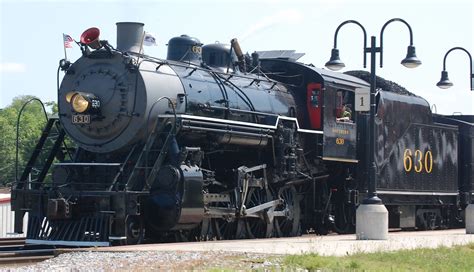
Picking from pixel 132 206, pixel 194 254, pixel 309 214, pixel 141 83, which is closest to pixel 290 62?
pixel 309 214

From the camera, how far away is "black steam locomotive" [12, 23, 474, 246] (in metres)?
16.9

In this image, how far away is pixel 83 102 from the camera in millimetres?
17375

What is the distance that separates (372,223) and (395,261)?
4994 mm

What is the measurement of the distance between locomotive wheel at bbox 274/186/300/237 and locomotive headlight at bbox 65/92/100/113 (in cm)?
516

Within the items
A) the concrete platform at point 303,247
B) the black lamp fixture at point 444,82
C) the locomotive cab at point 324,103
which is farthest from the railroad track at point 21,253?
the black lamp fixture at point 444,82

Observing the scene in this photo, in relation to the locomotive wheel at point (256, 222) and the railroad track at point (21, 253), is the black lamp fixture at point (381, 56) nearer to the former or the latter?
the locomotive wheel at point (256, 222)

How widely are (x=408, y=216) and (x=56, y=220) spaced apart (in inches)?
453

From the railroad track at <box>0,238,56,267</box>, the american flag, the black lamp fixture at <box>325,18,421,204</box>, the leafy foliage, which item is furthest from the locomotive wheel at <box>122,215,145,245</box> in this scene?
the leafy foliage

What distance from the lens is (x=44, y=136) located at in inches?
737

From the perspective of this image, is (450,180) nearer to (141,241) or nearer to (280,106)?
(280,106)

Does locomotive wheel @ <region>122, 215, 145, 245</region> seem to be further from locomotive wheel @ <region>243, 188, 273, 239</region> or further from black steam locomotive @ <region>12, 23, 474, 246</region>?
locomotive wheel @ <region>243, 188, 273, 239</region>

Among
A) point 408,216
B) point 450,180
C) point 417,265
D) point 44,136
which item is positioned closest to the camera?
point 417,265

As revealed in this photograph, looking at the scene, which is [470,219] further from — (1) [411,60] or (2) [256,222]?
(2) [256,222]

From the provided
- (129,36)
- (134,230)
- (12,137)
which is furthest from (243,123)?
(12,137)
